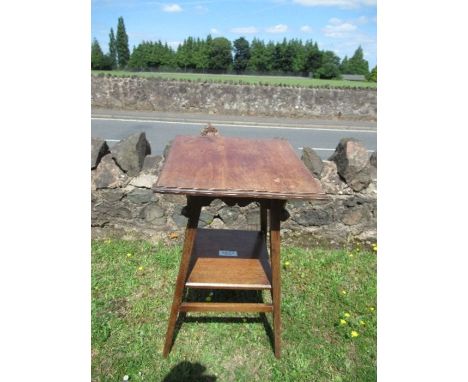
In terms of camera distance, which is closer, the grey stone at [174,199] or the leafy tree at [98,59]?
the grey stone at [174,199]

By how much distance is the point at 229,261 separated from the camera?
2590mm

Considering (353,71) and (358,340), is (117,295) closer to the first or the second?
(358,340)

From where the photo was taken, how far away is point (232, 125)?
12.5m

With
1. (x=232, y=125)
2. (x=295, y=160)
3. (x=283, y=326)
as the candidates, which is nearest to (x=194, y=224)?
(x=295, y=160)

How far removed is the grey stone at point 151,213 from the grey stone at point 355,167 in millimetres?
1980

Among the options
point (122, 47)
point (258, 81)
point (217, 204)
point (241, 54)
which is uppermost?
point (122, 47)

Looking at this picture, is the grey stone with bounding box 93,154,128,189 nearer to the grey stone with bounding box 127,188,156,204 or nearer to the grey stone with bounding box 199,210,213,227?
the grey stone with bounding box 127,188,156,204

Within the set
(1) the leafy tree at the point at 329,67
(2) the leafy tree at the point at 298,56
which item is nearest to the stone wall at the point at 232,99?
(1) the leafy tree at the point at 329,67

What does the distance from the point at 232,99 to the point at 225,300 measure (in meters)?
11.9

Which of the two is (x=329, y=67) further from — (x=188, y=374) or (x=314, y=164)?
(x=188, y=374)

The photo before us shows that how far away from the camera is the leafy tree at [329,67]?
149 feet

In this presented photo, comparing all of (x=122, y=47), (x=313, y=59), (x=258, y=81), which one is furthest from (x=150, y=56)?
(x=258, y=81)

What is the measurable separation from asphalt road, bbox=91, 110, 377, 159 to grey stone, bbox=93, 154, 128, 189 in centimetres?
591

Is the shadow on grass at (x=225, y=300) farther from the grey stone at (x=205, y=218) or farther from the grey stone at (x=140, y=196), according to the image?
the grey stone at (x=140, y=196)
